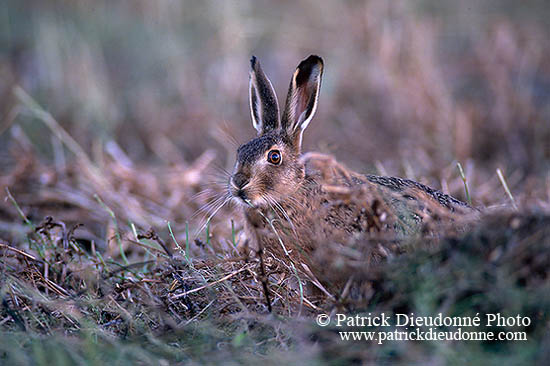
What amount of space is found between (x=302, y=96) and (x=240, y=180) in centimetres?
70

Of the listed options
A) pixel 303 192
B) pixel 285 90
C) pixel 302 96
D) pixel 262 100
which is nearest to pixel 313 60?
pixel 302 96

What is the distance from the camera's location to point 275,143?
3502mm

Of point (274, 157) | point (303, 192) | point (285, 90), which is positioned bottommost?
point (303, 192)

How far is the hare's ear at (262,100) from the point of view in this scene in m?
3.62

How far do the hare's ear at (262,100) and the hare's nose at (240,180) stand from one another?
527 mm

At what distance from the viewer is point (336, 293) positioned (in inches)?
92.7

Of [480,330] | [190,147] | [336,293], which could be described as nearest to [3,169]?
[190,147]

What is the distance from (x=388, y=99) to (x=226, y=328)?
450 cm

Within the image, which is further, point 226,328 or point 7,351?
point 226,328

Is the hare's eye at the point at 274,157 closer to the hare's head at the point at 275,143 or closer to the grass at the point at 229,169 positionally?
the hare's head at the point at 275,143

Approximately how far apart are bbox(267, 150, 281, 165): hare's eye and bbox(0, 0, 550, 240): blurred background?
4.45 ft

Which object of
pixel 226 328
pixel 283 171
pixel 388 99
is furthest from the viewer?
pixel 388 99

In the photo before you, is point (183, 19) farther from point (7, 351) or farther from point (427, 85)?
point (7, 351)

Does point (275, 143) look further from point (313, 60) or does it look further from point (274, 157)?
point (313, 60)
